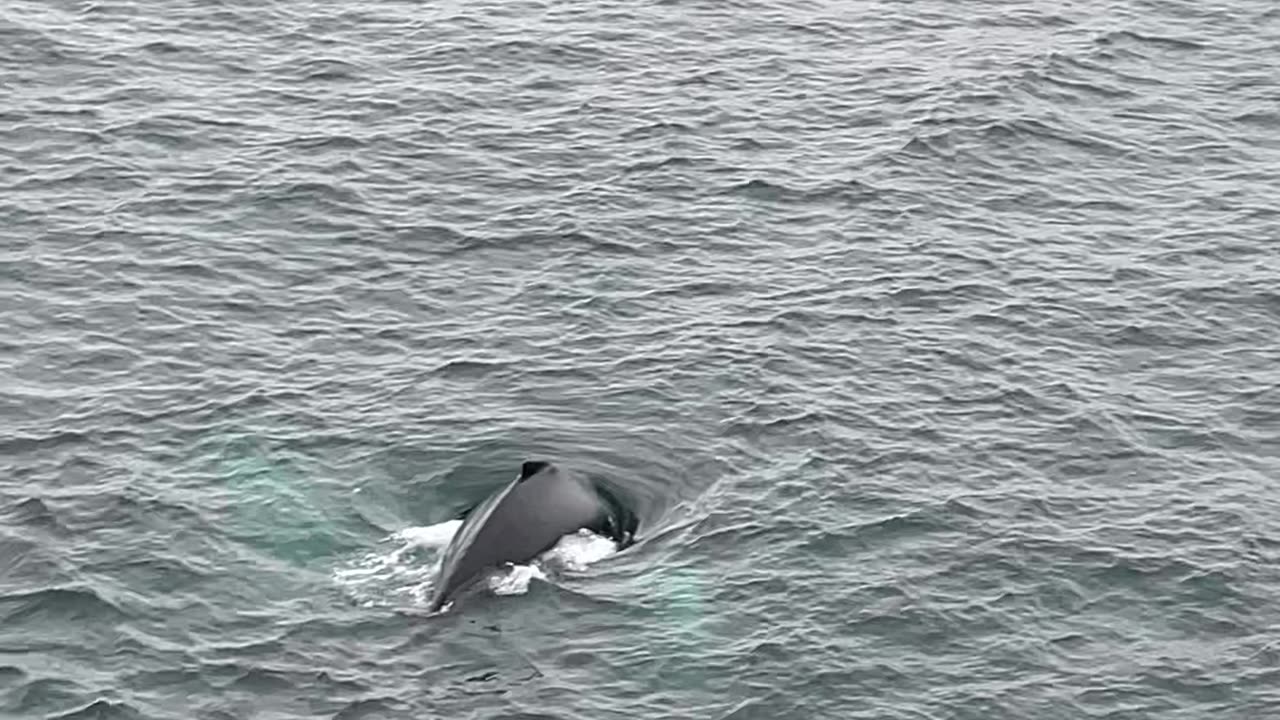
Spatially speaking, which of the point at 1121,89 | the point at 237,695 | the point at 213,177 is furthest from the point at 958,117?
the point at 237,695

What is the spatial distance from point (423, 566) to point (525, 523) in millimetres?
2128

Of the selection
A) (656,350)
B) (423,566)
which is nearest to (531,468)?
(423,566)

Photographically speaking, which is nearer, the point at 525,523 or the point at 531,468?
the point at 525,523

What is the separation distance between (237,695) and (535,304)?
16.7m

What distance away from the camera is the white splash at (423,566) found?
43094mm

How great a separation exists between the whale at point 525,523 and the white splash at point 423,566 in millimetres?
221

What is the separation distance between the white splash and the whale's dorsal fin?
1.41 meters

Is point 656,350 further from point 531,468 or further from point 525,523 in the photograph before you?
point 525,523

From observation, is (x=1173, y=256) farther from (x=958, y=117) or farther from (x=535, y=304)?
(x=535, y=304)

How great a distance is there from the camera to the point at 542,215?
58.1 meters

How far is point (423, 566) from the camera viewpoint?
44.1 meters

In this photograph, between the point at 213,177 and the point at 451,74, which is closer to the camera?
the point at 213,177

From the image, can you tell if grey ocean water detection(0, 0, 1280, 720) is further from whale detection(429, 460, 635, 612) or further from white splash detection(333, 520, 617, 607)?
whale detection(429, 460, 635, 612)

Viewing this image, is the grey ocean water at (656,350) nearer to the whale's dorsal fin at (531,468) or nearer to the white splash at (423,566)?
the white splash at (423,566)
